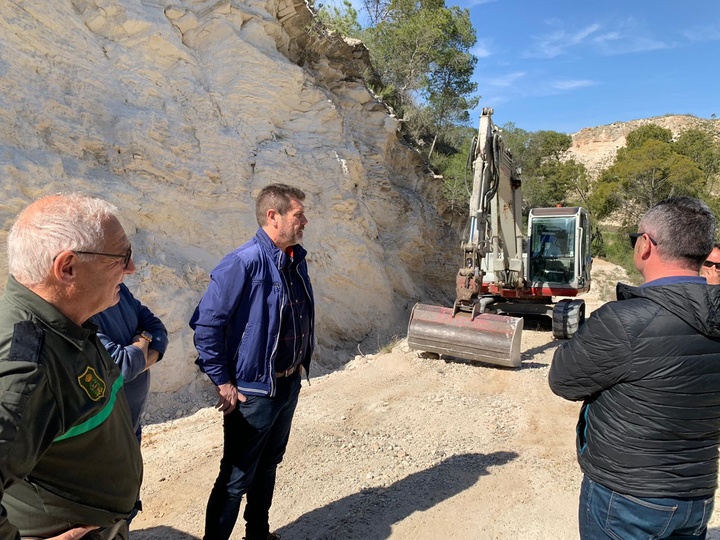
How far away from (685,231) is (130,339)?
8.52 ft

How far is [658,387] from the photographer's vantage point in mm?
1722

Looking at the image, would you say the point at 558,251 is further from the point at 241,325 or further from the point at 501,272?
the point at 241,325

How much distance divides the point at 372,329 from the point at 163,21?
6.08m

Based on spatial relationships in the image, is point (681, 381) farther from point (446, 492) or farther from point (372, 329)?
point (372, 329)

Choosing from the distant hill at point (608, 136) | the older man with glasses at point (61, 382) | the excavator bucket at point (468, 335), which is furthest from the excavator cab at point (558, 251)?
the distant hill at point (608, 136)

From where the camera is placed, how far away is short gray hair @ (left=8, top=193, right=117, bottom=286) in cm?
135

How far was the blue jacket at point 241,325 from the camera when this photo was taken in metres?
2.65

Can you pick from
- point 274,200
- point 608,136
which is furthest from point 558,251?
point 608,136

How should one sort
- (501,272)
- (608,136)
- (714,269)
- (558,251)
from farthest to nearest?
1. (608,136)
2. (558,251)
3. (501,272)
4. (714,269)

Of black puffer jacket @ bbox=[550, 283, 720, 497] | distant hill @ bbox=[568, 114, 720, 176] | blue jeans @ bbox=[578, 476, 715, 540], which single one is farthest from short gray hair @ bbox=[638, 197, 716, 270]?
distant hill @ bbox=[568, 114, 720, 176]

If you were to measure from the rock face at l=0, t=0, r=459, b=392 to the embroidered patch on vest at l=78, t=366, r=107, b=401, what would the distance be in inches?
165

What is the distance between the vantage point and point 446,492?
3668 millimetres

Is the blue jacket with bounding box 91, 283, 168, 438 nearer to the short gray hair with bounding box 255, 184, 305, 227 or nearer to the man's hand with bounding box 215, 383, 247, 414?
the man's hand with bounding box 215, 383, 247, 414

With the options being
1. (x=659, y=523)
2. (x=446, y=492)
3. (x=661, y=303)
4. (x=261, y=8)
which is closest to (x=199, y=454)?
(x=446, y=492)
